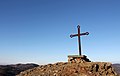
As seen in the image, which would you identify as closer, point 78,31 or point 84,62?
point 84,62

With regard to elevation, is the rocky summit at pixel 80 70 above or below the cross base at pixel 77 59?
below

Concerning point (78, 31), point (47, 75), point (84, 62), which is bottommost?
point (47, 75)

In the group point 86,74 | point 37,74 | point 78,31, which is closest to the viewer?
point 86,74

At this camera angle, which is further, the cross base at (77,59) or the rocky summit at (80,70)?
the cross base at (77,59)

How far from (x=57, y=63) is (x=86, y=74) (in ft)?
20.9

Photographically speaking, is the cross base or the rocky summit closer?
the rocky summit

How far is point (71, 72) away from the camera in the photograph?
28516mm

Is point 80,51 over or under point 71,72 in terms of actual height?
over

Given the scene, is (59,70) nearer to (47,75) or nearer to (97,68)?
(47,75)

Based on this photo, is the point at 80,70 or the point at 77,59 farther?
the point at 77,59

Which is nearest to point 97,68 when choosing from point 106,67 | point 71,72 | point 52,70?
point 106,67

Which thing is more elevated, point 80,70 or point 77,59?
point 77,59

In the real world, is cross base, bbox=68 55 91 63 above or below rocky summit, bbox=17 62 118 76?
above

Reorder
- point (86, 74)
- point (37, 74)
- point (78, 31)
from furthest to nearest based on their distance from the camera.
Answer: point (78, 31), point (37, 74), point (86, 74)
